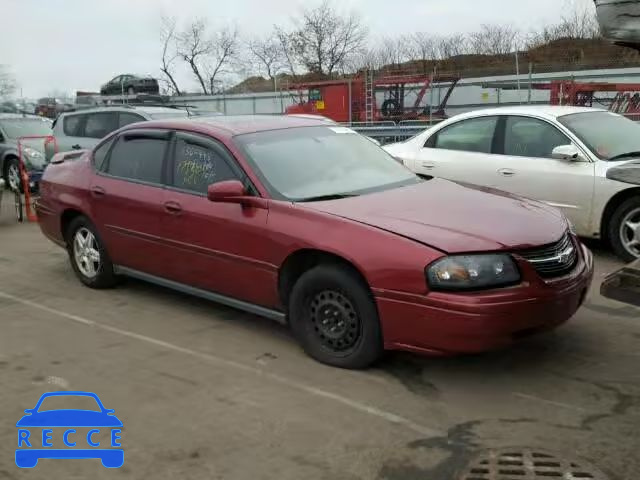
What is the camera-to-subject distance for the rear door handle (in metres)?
5.79

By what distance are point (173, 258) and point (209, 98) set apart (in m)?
27.0

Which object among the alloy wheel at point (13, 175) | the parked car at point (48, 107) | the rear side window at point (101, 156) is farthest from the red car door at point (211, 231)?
the parked car at point (48, 107)

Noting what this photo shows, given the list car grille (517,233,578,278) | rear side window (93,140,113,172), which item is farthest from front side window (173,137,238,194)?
car grille (517,233,578,278)

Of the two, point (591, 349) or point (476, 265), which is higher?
point (476, 265)

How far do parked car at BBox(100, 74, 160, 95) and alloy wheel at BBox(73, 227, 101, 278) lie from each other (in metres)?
32.3

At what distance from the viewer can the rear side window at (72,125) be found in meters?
12.0

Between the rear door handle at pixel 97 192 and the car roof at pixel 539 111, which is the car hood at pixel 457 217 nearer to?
the rear door handle at pixel 97 192

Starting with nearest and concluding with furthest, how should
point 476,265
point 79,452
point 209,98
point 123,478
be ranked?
1. point 123,478
2. point 79,452
3. point 476,265
4. point 209,98

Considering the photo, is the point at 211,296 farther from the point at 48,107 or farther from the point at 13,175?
the point at 48,107

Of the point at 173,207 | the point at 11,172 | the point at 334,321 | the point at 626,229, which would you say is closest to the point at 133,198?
the point at 173,207

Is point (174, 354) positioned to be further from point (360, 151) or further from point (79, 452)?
point (360, 151)

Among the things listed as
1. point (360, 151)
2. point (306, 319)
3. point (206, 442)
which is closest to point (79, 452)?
point (206, 442)

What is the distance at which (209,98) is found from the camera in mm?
31016

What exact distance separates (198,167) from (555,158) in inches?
152
